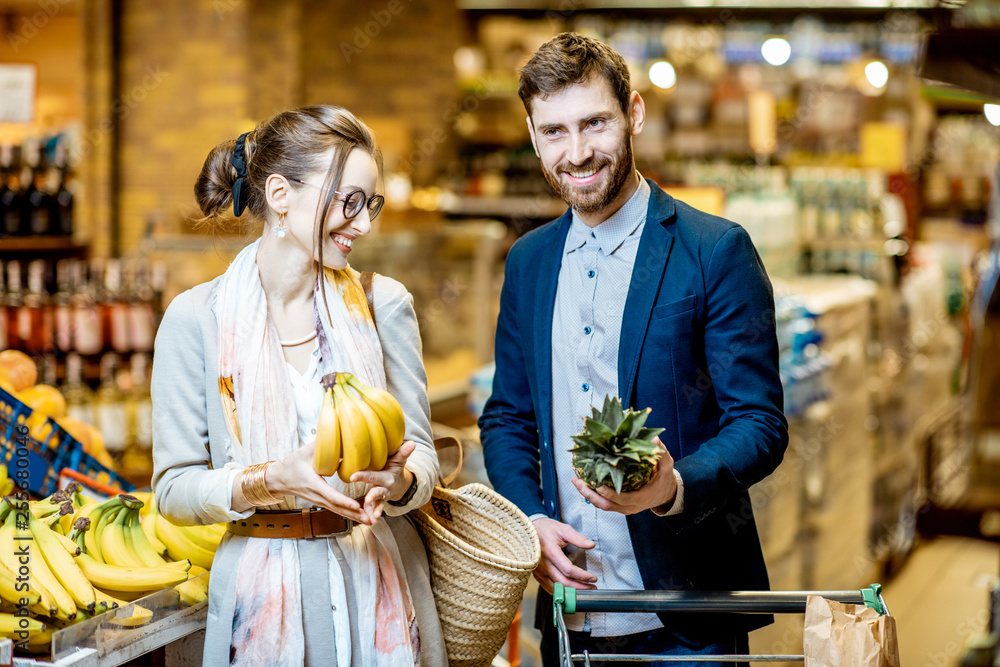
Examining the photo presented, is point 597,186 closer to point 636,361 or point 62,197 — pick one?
point 636,361

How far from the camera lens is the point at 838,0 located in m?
9.74

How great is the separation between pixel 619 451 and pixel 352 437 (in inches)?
16.4

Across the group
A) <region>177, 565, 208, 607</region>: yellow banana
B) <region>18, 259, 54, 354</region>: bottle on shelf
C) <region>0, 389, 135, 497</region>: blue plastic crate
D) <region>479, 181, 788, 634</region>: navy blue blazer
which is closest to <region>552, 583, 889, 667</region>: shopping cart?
<region>479, 181, 788, 634</region>: navy blue blazer

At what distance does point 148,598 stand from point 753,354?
1174 millimetres

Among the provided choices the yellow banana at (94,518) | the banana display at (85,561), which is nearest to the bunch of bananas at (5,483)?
the banana display at (85,561)

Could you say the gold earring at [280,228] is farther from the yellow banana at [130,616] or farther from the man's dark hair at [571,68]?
the yellow banana at [130,616]

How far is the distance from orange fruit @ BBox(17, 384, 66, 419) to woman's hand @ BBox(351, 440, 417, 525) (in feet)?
4.35

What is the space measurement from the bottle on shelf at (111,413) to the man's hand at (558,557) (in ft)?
9.36

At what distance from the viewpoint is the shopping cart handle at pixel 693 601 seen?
5.33 ft

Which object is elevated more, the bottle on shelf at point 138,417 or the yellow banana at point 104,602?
the yellow banana at point 104,602

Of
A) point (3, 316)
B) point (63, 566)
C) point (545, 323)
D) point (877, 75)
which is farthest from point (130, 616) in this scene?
point (877, 75)

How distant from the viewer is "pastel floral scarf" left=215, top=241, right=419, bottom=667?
5.22 feet

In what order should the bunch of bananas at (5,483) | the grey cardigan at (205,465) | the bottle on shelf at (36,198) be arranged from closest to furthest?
1. the grey cardigan at (205,465)
2. the bunch of bananas at (5,483)
3. the bottle on shelf at (36,198)

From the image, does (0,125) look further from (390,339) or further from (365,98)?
(390,339)
